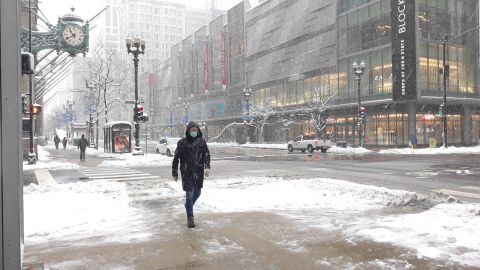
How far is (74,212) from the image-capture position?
27.6ft

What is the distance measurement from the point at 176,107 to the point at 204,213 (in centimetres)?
9319

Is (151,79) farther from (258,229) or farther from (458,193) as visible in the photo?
(258,229)

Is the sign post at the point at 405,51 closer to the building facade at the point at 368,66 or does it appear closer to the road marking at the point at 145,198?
the building facade at the point at 368,66

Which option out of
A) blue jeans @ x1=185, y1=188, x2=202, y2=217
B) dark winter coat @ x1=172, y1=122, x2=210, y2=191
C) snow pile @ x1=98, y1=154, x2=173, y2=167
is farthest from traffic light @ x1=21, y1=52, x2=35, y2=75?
snow pile @ x1=98, y1=154, x2=173, y2=167

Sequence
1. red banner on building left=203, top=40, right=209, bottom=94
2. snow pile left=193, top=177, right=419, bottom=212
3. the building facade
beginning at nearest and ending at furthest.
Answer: snow pile left=193, top=177, right=419, bottom=212
the building facade
red banner on building left=203, top=40, right=209, bottom=94

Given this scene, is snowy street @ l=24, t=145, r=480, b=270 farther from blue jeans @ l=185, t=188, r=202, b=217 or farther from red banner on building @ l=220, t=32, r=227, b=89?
red banner on building @ l=220, t=32, r=227, b=89

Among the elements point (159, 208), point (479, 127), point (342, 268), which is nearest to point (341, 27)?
point (479, 127)

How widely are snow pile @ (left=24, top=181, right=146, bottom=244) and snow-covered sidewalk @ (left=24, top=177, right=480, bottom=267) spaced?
0.02 metres

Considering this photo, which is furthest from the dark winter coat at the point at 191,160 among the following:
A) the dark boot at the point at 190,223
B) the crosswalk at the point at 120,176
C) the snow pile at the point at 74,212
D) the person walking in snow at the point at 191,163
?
the crosswalk at the point at 120,176

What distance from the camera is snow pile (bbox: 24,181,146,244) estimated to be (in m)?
6.86

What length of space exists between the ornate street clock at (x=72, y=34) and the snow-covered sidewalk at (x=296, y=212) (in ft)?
57.6

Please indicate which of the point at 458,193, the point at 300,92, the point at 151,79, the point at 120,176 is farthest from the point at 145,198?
the point at 151,79

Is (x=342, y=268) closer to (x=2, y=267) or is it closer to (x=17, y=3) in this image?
(x=2, y=267)

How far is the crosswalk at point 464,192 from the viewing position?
10.4 metres
